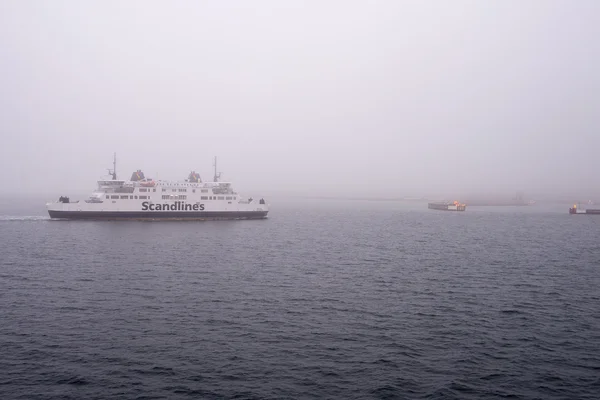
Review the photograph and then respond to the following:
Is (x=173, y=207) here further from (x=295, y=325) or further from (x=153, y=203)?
(x=295, y=325)

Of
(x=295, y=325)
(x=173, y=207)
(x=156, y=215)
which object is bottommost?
(x=295, y=325)

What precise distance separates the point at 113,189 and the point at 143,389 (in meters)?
72.7

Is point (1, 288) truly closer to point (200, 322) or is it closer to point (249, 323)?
point (200, 322)

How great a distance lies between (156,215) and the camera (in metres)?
81.6

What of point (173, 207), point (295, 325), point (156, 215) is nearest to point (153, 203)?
point (156, 215)

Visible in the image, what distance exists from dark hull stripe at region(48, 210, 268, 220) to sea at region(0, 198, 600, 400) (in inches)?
1300

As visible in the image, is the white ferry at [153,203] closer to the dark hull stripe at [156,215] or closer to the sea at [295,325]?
the dark hull stripe at [156,215]

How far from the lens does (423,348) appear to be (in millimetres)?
20391

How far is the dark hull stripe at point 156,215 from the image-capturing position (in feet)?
260

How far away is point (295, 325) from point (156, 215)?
64598mm

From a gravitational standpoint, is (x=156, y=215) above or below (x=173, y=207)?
below

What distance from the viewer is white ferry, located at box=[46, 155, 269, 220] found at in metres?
79.2

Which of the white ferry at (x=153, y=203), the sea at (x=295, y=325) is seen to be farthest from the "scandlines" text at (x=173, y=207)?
the sea at (x=295, y=325)

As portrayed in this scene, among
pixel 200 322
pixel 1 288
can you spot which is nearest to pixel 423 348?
pixel 200 322
